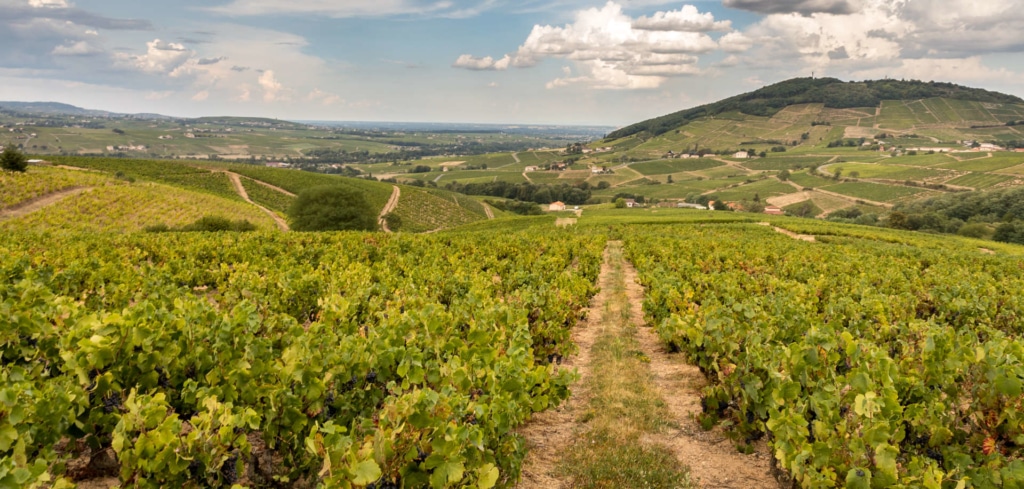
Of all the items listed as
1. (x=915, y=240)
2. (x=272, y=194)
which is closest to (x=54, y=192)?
(x=272, y=194)

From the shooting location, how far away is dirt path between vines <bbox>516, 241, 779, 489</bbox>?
735 centimetres

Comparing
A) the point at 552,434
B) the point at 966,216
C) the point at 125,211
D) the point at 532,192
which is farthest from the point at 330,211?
the point at 966,216

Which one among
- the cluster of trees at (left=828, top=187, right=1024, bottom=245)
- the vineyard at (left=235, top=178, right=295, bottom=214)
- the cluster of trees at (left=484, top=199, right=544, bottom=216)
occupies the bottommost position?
the cluster of trees at (left=484, top=199, right=544, bottom=216)

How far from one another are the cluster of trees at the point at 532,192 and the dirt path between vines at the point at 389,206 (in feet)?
142

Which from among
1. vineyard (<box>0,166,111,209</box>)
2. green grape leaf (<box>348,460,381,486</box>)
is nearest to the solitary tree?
vineyard (<box>0,166,111,209</box>)

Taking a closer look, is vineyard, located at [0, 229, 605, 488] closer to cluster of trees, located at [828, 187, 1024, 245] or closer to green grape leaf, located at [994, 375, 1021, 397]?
green grape leaf, located at [994, 375, 1021, 397]

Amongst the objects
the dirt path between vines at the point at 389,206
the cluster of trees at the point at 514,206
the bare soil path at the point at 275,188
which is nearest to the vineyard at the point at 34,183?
the dirt path between vines at the point at 389,206

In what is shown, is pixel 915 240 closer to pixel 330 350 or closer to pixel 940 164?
pixel 330 350

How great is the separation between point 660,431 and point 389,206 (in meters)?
95.2

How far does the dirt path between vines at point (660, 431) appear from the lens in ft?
24.1

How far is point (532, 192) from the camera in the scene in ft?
492

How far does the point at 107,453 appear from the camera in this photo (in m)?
5.95

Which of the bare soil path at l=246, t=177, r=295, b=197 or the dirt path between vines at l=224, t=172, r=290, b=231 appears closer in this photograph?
the dirt path between vines at l=224, t=172, r=290, b=231

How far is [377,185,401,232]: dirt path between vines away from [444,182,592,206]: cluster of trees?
43.4 meters
